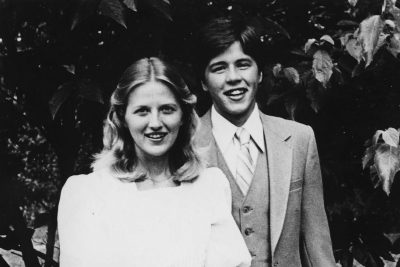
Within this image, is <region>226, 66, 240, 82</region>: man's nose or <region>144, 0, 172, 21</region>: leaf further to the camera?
<region>226, 66, 240, 82</region>: man's nose

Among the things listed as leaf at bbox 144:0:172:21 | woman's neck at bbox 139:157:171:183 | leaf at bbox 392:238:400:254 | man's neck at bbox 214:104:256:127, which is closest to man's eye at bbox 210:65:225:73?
man's neck at bbox 214:104:256:127

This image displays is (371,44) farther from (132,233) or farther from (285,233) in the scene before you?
(132,233)

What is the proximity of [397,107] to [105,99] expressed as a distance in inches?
51.1

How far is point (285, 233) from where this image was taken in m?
2.53

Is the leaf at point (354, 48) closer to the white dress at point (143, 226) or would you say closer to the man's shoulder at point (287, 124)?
the man's shoulder at point (287, 124)

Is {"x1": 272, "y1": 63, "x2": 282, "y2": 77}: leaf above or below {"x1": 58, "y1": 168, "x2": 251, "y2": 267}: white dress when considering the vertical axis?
above

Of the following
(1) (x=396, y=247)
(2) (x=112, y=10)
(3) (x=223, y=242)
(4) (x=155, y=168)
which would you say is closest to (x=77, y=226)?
(4) (x=155, y=168)

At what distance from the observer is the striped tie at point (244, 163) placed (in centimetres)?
254

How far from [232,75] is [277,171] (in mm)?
428

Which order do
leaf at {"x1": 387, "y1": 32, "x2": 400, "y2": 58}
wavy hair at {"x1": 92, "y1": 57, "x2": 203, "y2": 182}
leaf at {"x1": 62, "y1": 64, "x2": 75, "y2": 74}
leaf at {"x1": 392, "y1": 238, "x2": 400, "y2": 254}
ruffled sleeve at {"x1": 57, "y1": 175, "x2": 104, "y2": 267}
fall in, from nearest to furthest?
1. ruffled sleeve at {"x1": 57, "y1": 175, "x2": 104, "y2": 267}
2. wavy hair at {"x1": 92, "y1": 57, "x2": 203, "y2": 182}
3. leaf at {"x1": 387, "y1": 32, "x2": 400, "y2": 58}
4. leaf at {"x1": 62, "y1": 64, "x2": 75, "y2": 74}
5. leaf at {"x1": 392, "y1": 238, "x2": 400, "y2": 254}

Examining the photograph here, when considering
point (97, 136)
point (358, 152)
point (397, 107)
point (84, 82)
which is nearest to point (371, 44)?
point (397, 107)

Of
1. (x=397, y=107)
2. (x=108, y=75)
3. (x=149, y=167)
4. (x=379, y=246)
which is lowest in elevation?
(x=379, y=246)

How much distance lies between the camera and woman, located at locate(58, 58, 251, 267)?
2000mm

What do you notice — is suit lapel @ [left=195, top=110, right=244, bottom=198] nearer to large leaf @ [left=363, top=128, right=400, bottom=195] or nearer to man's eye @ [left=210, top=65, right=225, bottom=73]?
man's eye @ [left=210, top=65, right=225, bottom=73]
